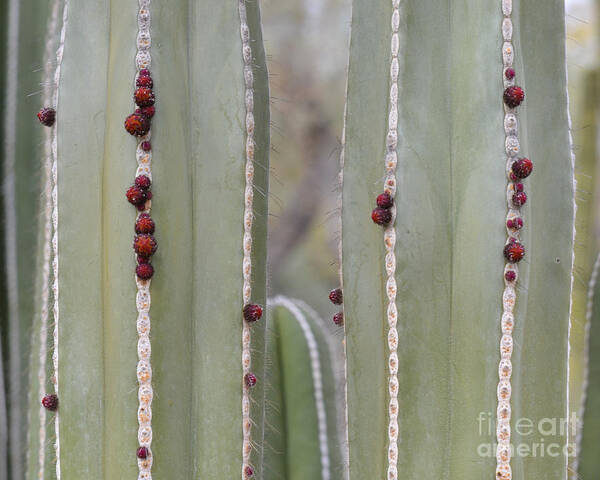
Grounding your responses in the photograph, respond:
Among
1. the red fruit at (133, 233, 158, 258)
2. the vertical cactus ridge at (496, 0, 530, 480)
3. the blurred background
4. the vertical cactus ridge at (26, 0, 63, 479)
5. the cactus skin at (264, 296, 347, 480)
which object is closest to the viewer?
the red fruit at (133, 233, 158, 258)

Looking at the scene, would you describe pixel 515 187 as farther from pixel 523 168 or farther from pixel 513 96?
pixel 513 96

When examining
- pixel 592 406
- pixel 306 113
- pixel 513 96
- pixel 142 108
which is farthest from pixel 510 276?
pixel 306 113

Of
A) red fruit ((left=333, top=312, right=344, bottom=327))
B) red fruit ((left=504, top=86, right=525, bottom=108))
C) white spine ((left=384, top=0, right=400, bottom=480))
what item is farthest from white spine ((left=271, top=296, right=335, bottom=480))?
red fruit ((left=504, top=86, right=525, bottom=108))

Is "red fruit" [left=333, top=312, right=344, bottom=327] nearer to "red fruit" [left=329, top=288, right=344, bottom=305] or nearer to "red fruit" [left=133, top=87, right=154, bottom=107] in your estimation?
"red fruit" [left=329, top=288, right=344, bottom=305]

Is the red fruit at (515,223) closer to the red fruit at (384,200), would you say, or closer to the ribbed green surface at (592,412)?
the red fruit at (384,200)

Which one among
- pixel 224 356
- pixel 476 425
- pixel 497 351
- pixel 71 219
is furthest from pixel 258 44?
pixel 476 425

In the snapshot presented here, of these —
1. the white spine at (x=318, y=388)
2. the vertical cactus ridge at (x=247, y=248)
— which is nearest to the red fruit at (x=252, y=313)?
the vertical cactus ridge at (x=247, y=248)

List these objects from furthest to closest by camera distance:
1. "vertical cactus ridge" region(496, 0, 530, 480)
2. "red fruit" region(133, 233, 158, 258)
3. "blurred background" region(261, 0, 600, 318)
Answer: "blurred background" region(261, 0, 600, 318), "vertical cactus ridge" region(496, 0, 530, 480), "red fruit" region(133, 233, 158, 258)
